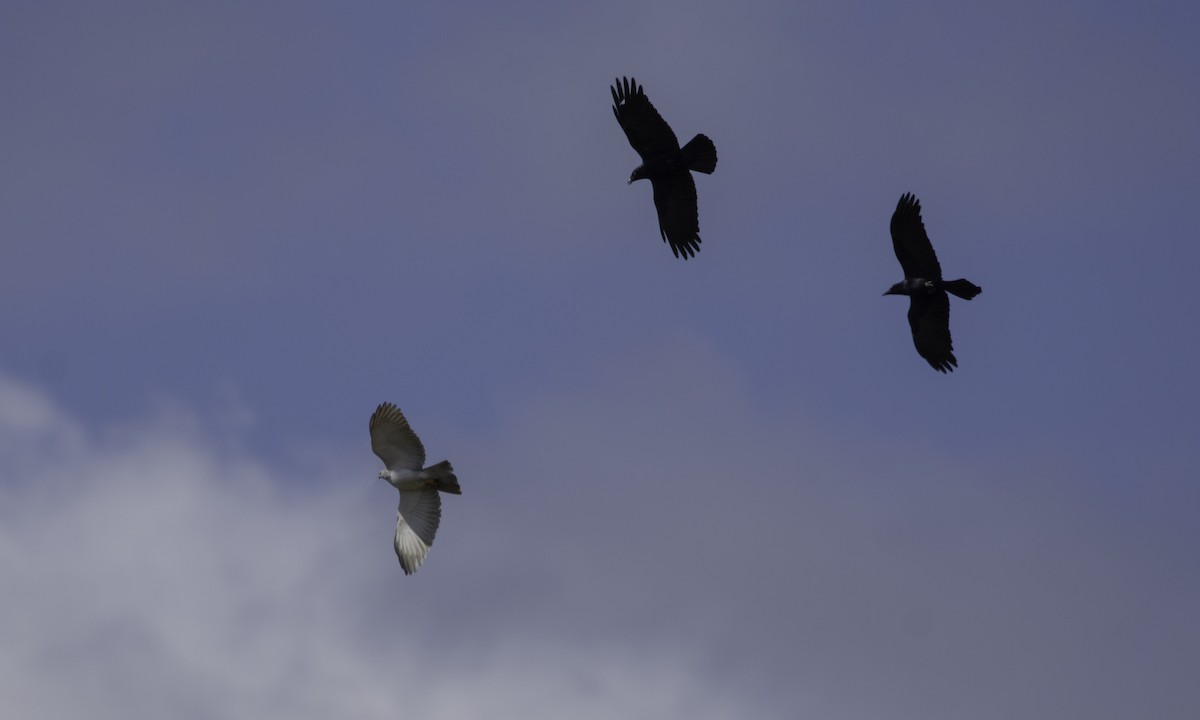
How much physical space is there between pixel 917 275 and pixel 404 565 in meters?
12.9

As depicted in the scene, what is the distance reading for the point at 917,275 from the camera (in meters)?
50.5

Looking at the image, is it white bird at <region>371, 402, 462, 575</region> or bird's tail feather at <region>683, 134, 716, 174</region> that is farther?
white bird at <region>371, 402, 462, 575</region>

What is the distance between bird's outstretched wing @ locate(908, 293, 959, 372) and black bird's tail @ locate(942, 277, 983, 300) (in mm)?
1264

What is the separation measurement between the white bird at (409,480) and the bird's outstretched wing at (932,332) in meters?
10.6

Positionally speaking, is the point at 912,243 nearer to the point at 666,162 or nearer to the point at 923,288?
the point at 923,288

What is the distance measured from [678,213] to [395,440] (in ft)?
25.9

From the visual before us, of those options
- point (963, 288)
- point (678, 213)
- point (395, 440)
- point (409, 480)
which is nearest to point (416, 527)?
point (409, 480)

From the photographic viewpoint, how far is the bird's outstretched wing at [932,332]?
5072 cm

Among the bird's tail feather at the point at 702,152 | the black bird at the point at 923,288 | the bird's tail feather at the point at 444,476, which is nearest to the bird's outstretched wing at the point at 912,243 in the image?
the black bird at the point at 923,288

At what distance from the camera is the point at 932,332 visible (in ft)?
167

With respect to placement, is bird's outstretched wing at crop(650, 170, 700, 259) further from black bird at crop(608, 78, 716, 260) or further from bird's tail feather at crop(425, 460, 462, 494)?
bird's tail feather at crop(425, 460, 462, 494)

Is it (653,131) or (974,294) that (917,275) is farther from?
(653,131)

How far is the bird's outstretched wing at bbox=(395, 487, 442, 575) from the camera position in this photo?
51.0 m

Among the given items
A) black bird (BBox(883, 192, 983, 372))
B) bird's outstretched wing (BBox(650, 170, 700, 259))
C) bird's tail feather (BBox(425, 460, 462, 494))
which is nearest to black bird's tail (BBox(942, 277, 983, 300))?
black bird (BBox(883, 192, 983, 372))
